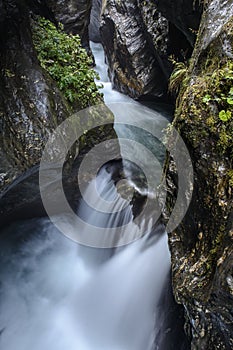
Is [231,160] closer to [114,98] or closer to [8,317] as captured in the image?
[8,317]

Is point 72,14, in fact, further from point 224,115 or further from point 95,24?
point 224,115

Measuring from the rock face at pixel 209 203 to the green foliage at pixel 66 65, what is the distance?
2.61m

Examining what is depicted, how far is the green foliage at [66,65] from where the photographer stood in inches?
205

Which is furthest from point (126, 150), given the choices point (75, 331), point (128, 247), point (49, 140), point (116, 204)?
point (75, 331)

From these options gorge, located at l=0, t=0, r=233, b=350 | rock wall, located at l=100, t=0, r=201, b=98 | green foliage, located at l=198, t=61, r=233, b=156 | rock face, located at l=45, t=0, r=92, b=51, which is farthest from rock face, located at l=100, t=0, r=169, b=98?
green foliage, located at l=198, t=61, r=233, b=156

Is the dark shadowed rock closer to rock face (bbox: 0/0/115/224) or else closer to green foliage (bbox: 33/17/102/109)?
green foliage (bbox: 33/17/102/109)

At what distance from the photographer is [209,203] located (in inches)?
108

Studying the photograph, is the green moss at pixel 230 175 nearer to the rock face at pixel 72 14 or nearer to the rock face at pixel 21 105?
the rock face at pixel 21 105

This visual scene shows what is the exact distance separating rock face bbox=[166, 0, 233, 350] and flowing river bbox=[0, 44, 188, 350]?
51.3 inches

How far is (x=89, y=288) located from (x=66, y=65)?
394 centimetres

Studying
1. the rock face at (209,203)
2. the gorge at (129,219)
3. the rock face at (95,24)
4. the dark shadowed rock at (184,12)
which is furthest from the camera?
the rock face at (95,24)

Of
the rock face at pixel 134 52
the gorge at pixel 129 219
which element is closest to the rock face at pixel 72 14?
the gorge at pixel 129 219

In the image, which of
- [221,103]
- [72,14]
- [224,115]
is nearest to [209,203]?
[224,115]

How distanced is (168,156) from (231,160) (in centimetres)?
96
